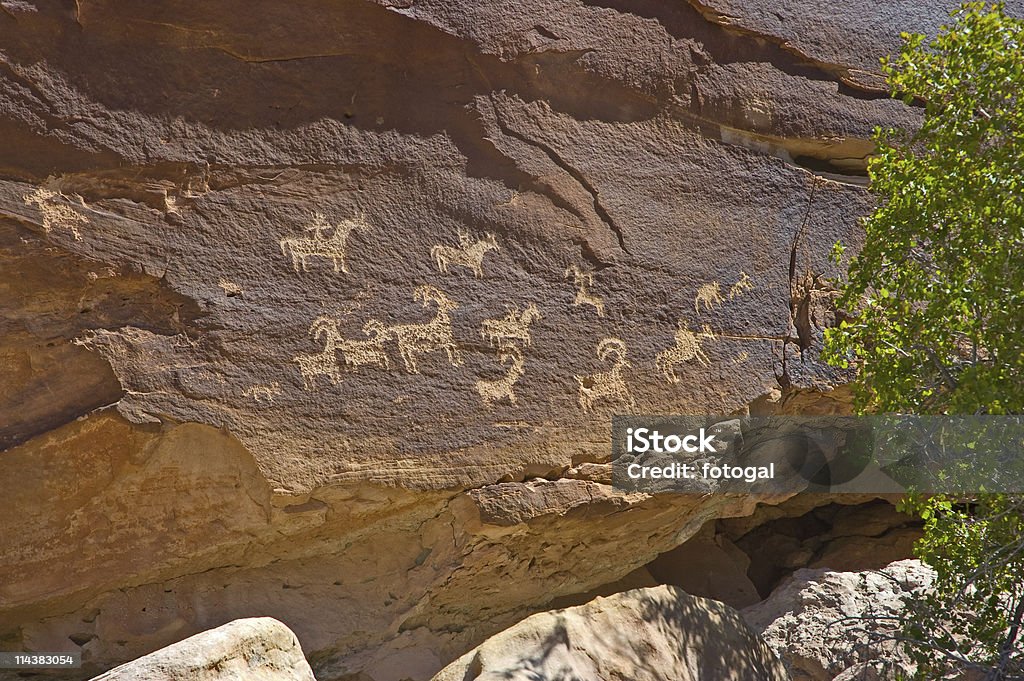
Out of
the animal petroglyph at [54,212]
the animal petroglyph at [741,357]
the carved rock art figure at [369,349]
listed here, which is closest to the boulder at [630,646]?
the animal petroglyph at [741,357]

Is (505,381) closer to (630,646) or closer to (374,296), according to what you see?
(374,296)

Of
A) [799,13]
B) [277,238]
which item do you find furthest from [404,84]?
[799,13]

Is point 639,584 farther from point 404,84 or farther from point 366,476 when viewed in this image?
point 404,84

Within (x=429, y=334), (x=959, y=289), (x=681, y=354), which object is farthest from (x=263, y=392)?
(x=959, y=289)

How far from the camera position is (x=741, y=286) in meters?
4.05

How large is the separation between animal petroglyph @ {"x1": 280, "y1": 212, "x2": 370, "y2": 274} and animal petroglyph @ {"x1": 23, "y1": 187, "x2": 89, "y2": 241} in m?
0.73

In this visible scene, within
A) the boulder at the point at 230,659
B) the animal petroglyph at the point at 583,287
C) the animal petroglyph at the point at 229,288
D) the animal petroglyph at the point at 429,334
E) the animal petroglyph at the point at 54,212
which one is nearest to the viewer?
the boulder at the point at 230,659

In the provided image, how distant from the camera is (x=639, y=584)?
4.56m

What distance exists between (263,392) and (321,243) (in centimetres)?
62

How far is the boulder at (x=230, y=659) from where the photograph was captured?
274 centimetres

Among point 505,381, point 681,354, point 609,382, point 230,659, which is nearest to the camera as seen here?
point 230,659

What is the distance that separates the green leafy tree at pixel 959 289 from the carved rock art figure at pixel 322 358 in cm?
181

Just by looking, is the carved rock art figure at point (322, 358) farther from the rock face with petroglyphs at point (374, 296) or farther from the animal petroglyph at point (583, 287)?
the animal petroglyph at point (583, 287)

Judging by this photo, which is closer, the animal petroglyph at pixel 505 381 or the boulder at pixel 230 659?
the boulder at pixel 230 659
